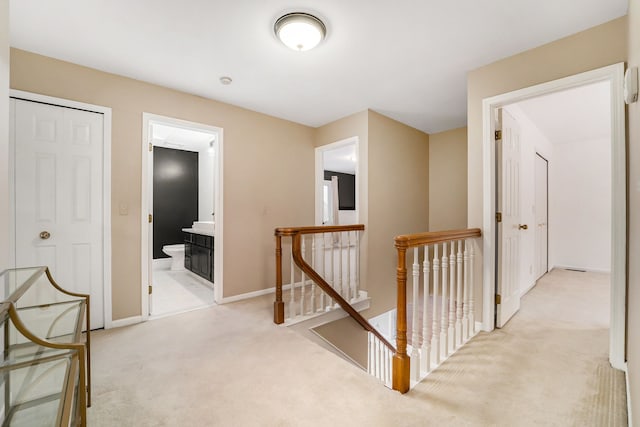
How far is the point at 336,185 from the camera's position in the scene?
6.81 metres

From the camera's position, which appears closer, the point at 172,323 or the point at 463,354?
the point at 463,354

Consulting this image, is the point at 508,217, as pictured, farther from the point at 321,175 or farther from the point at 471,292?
the point at 321,175

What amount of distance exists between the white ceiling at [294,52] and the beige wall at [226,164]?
0.15 metres

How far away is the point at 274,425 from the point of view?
4.47 ft

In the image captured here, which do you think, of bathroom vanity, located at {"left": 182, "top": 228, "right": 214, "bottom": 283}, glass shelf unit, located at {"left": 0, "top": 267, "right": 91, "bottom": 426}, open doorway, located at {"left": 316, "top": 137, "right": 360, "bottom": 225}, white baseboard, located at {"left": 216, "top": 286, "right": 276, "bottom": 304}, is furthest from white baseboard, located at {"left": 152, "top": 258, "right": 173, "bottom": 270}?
glass shelf unit, located at {"left": 0, "top": 267, "right": 91, "bottom": 426}

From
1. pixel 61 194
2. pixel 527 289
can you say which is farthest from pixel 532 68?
pixel 61 194

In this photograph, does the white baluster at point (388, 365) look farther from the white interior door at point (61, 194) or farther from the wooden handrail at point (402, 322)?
the white interior door at point (61, 194)

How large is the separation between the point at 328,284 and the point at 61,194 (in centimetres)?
259

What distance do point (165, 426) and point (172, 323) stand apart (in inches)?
56.8

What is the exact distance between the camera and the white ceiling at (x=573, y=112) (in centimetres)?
298

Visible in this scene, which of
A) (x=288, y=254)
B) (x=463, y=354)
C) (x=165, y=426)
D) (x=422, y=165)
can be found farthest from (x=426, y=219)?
(x=165, y=426)

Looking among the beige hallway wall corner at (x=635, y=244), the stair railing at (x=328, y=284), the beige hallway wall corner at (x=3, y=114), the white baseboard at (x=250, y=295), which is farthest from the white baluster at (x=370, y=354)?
the beige hallway wall corner at (x=3, y=114)

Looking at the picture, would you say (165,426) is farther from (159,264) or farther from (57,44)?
(159,264)

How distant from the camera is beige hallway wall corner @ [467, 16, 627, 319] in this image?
1870 mm
